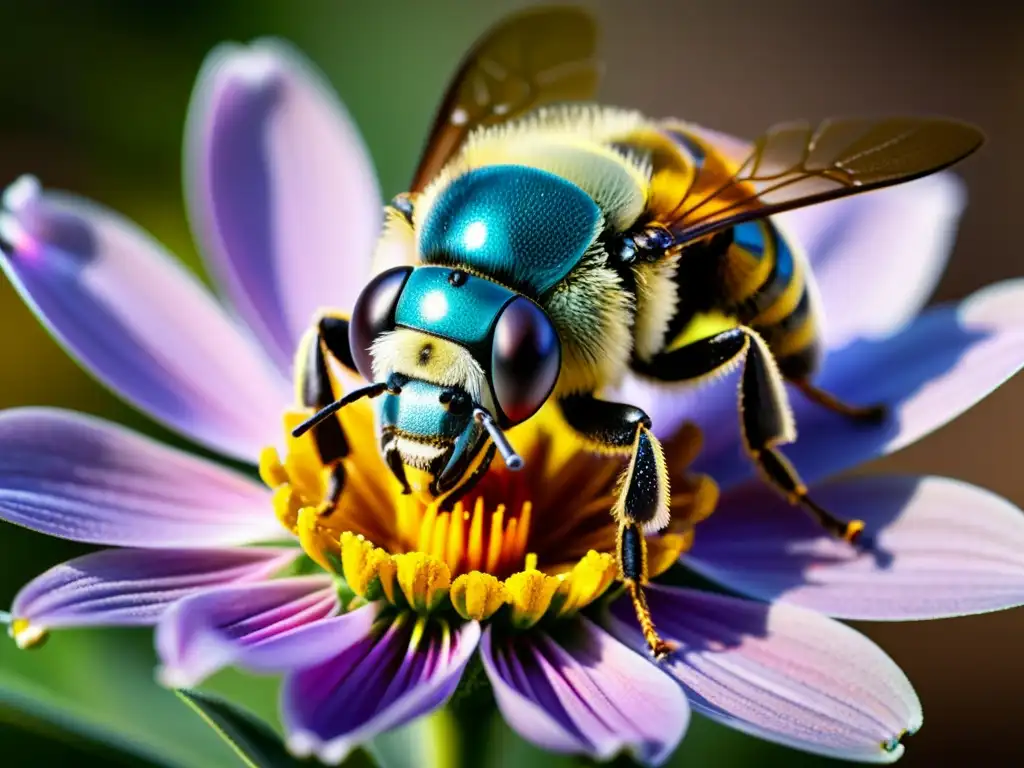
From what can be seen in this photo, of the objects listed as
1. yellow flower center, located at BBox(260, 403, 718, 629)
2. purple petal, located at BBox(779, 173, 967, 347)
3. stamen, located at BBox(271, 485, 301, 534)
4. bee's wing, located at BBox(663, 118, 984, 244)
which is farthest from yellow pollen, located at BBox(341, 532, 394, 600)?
purple petal, located at BBox(779, 173, 967, 347)

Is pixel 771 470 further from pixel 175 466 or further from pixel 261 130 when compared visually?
pixel 261 130

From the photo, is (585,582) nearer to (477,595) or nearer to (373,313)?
(477,595)

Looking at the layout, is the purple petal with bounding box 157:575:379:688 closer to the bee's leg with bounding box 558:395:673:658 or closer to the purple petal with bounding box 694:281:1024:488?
the bee's leg with bounding box 558:395:673:658

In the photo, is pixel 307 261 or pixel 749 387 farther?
pixel 307 261

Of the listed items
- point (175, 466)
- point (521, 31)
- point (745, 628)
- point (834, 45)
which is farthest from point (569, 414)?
point (834, 45)

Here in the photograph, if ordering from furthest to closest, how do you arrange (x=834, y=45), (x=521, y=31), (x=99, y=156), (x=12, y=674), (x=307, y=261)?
(x=834, y=45) → (x=99, y=156) → (x=307, y=261) → (x=521, y=31) → (x=12, y=674)

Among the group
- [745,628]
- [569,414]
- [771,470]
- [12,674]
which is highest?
[569,414]
